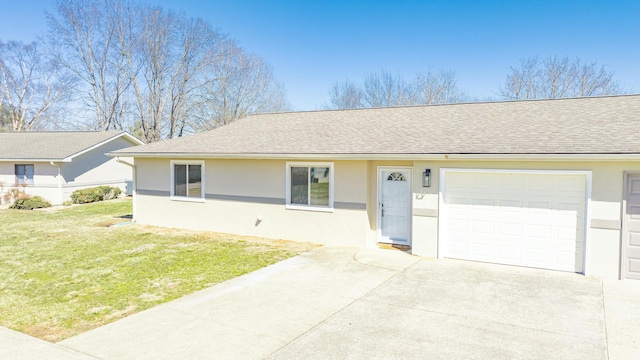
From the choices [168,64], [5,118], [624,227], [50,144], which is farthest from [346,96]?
[5,118]

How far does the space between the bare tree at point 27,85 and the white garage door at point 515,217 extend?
121ft

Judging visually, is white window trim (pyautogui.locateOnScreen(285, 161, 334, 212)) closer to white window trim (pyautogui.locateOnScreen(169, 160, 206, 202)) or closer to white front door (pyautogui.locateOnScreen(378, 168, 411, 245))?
white front door (pyautogui.locateOnScreen(378, 168, 411, 245))

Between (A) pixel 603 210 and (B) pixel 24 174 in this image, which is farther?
(B) pixel 24 174

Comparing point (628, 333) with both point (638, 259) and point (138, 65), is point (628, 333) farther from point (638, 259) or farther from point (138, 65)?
point (138, 65)

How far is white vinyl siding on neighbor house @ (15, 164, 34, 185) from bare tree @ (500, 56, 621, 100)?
1230 inches

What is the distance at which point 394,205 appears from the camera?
10.2 meters

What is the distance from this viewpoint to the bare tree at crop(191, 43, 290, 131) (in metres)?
32.7

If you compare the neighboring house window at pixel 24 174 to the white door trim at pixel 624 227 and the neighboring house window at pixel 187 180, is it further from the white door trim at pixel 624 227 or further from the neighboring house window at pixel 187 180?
the white door trim at pixel 624 227

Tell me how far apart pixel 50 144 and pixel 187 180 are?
14.2 metres

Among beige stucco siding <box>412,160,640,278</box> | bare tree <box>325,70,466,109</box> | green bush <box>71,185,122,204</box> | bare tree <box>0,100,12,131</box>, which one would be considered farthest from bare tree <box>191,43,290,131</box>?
beige stucco siding <box>412,160,640,278</box>

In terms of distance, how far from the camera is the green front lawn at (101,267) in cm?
572

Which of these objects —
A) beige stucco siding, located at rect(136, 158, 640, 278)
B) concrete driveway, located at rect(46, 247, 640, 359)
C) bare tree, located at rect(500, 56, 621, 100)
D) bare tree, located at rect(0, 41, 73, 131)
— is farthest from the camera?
bare tree, located at rect(0, 41, 73, 131)

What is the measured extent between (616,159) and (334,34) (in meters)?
21.8

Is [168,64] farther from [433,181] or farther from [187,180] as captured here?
[433,181]
